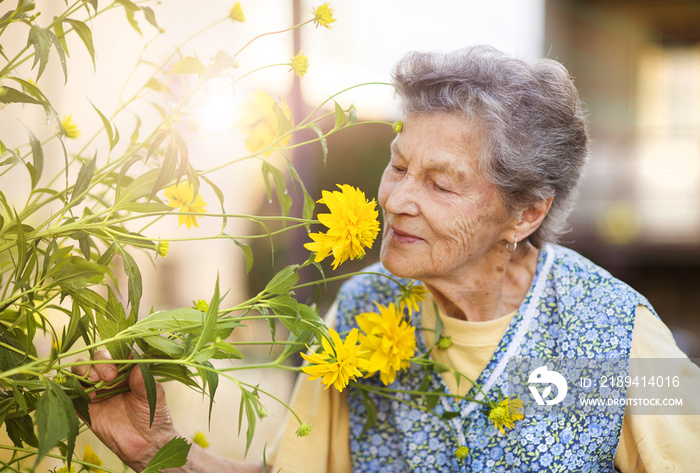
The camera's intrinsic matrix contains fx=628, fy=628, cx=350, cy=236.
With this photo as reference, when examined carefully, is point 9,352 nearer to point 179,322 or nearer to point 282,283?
point 179,322

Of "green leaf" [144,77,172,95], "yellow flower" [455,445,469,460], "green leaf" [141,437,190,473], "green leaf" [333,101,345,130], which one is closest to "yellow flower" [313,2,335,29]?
"green leaf" [333,101,345,130]

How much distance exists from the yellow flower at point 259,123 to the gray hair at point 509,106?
40 centimetres

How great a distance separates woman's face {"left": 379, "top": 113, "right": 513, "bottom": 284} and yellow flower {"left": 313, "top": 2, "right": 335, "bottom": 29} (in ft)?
1.30

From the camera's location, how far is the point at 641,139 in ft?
18.3

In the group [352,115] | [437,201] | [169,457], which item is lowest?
[169,457]

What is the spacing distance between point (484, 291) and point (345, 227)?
623mm

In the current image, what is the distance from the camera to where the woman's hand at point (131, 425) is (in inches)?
37.4

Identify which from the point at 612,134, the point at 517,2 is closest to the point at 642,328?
the point at 517,2

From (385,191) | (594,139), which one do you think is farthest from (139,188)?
(594,139)

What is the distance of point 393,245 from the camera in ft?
3.80

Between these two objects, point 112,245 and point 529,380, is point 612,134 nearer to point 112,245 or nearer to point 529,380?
point 529,380

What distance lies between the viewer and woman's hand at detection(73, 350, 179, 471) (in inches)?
37.4

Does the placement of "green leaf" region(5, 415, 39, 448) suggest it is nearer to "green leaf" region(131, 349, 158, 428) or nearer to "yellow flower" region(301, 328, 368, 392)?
"green leaf" region(131, 349, 158, 428)

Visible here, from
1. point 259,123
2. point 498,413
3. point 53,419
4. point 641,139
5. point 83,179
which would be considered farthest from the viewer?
point 641,139
